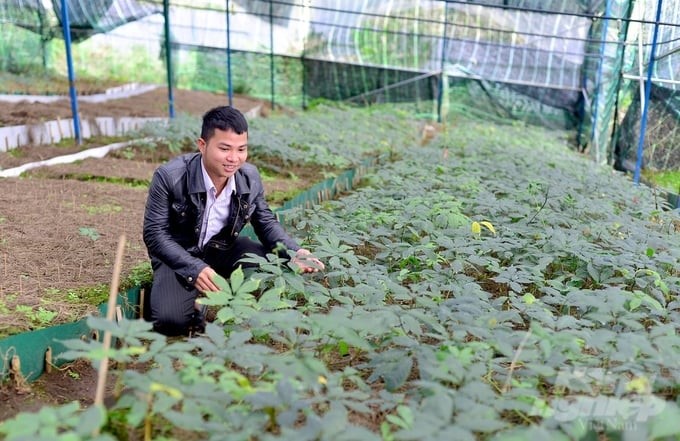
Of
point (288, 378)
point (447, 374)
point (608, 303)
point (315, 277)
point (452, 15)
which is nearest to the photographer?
point (288, 378)

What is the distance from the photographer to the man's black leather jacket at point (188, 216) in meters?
2.77

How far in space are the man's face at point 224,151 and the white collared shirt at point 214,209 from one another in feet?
0.45

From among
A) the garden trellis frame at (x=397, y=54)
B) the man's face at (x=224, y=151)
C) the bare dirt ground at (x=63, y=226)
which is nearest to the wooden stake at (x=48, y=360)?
the bare dirt ground at (x=63, y=226)

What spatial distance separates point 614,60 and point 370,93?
561 cm

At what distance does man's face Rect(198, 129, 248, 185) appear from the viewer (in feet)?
8.71

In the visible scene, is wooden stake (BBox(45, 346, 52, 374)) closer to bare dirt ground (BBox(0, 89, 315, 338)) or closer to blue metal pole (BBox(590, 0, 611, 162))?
bare dirt ground (BBox(0, 89, 315, 338))

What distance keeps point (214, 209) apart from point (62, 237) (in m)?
1.24

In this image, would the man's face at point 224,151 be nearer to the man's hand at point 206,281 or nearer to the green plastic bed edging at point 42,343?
the man's hand at point 206,281

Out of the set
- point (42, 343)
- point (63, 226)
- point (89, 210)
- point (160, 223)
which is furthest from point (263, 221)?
point (89, 210)

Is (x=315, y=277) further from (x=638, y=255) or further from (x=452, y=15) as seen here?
(x=452, y=15)

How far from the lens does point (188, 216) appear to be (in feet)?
9.60

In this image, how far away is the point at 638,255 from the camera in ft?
9.43

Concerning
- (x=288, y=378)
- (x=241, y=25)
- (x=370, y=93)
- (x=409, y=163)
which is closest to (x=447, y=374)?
(x=288, y=378)

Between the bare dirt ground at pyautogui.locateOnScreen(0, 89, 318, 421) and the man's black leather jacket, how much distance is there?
425mm
